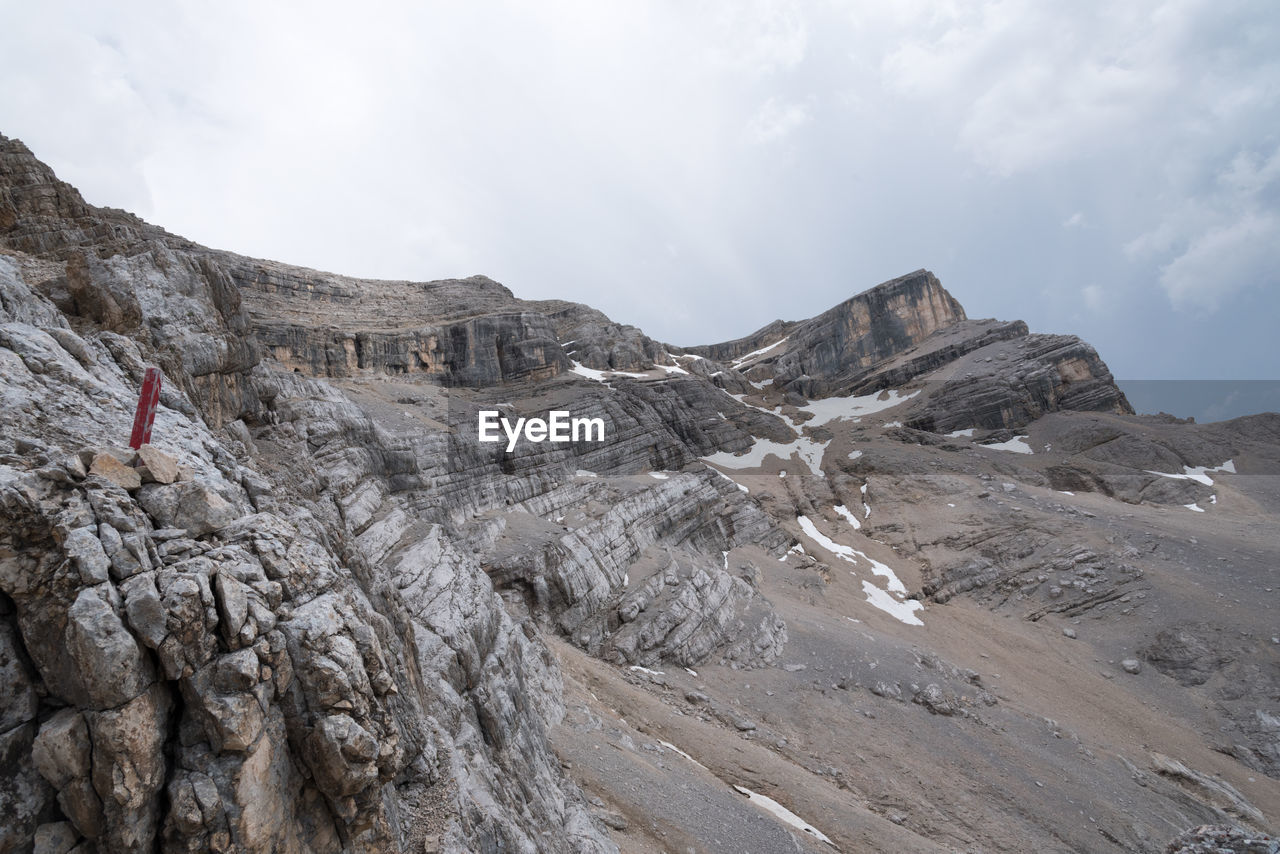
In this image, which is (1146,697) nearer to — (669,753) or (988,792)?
(988,792)

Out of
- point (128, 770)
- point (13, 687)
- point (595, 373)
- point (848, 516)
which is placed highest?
point (595, 373)


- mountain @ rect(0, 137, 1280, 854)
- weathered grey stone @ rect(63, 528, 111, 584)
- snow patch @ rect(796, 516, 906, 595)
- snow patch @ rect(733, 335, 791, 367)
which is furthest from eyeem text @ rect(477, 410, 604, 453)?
snow patch @ rect(733, 335, 791, 367)

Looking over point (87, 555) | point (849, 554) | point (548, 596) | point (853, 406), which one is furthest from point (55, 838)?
point (853, 406)

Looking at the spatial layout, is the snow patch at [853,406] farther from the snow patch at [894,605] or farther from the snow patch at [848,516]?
the snow patch at [894,605]

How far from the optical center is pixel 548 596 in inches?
1125

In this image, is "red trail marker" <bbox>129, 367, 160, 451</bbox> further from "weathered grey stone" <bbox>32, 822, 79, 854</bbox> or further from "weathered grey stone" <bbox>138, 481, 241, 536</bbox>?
"weathered grey stone" <bbox>32, 822, 79, 854</bbox>

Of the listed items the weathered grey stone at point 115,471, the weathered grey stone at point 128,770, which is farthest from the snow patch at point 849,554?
the weathered grey stone at point 115,471

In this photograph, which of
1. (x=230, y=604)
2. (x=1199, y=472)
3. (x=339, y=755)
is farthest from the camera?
(x=1199, y=472)

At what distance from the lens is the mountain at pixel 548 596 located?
593 cm

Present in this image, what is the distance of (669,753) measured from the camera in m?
19.1

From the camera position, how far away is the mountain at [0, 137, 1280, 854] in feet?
19.4

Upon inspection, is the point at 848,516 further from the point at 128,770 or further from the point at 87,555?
the point at 87,555

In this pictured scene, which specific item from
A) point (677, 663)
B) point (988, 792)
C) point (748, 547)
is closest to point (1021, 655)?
point (988, 792)

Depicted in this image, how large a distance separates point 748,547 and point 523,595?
21741 millimetres
